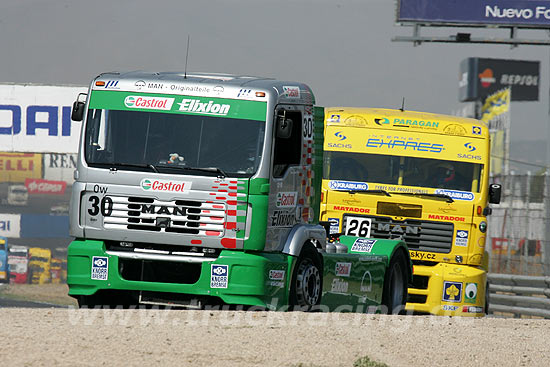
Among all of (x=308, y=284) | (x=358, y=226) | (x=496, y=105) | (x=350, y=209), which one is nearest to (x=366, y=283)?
(x=308, y=284)

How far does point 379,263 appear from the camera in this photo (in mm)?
14125

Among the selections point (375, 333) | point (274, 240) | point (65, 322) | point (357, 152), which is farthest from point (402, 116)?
point (65, 322)

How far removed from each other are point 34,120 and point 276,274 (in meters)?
26.9

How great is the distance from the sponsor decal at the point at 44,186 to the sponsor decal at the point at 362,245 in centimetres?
4860

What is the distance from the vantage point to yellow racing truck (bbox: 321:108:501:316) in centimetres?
1588

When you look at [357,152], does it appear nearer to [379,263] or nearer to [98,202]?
[379,263]

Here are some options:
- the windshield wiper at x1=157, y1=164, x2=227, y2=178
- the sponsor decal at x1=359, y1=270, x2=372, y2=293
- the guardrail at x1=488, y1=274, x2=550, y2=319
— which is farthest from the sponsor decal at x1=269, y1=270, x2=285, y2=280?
the guardrail at x1=488, y1=274, x2=550, y2=319

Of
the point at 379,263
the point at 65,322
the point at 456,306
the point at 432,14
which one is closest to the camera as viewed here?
the point at 65,322

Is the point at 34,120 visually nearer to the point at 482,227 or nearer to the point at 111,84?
the point at 482,227

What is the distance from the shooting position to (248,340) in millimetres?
8914

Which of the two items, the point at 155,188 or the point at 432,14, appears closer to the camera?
the point at 155,188

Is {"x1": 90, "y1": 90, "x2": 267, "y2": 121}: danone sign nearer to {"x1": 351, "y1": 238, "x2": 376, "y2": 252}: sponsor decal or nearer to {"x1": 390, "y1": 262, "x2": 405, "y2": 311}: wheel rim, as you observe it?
{"x1": 351, "y1": 238, "x2": 376, "y2": 252}: sponsor decal

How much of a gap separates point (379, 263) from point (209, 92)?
3.94 meters

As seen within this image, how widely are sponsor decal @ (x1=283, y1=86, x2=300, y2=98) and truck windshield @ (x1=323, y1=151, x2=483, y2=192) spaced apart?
421cm
